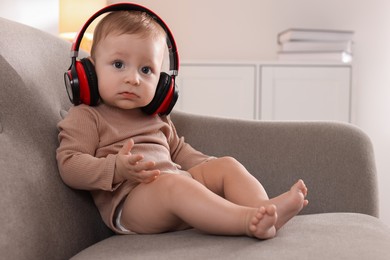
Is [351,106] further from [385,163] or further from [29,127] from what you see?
[29,127]

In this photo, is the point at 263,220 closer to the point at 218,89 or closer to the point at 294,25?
the point at 218,89

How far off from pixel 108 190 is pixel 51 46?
401 millimetres

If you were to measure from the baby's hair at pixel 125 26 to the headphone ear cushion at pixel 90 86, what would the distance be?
0.06 m

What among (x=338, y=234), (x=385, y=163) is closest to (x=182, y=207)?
(x=338, y=234)

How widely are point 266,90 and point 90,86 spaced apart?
1.82 metres

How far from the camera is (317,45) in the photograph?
2996 mm

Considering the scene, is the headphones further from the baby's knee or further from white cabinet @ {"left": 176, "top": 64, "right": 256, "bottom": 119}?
white cabinet @ {"left": 176, "top": 64, "right": 256, "bottom": 119}

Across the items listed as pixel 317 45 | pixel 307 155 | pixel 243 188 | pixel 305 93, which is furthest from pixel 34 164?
pixel 317 45

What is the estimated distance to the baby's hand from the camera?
107cm

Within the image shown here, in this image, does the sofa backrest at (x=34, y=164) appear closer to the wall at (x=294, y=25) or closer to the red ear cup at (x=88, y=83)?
the red ear cup at (x=88, y=83)

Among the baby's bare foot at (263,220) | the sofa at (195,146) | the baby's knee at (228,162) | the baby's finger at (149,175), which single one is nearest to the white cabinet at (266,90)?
the sofa at (195,146)

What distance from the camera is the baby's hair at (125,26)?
4.09 ft

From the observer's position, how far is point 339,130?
1460mm

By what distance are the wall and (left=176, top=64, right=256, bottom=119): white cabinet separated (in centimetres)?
45
